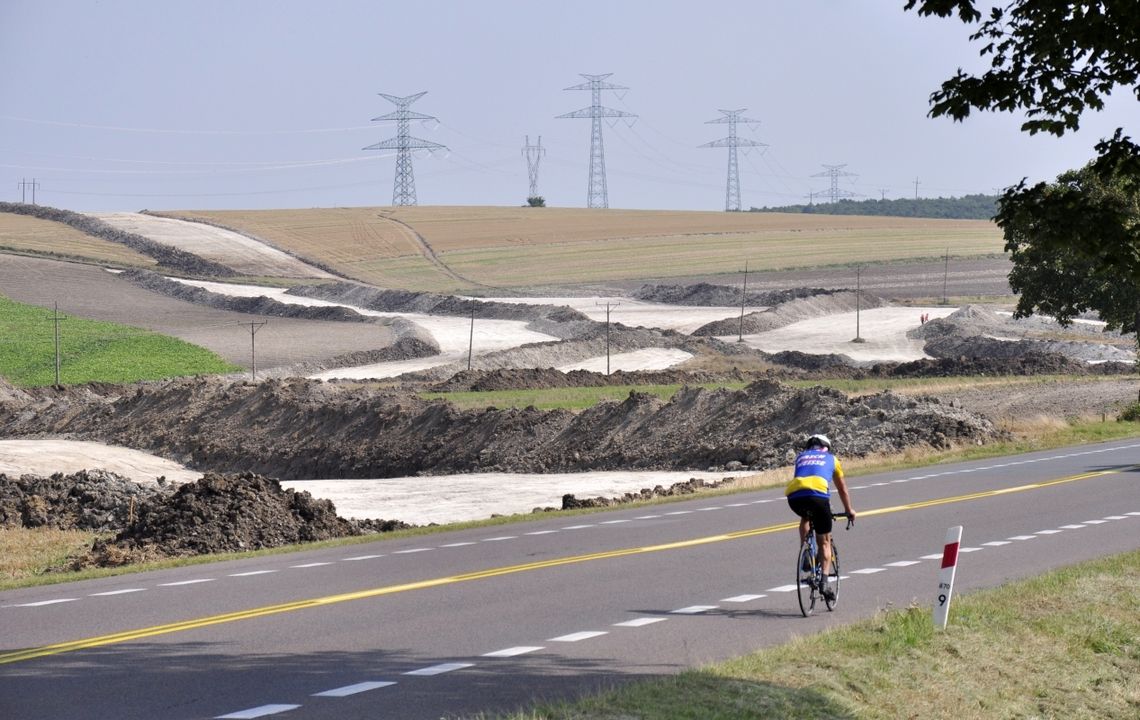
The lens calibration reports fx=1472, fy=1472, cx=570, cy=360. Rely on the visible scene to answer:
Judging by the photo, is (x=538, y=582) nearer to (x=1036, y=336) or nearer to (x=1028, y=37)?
(x=1028, y=37)

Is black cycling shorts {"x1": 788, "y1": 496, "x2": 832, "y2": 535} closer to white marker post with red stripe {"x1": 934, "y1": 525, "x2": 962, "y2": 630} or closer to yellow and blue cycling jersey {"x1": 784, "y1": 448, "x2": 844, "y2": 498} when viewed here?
yellow and blue cycling jersey {"x1": 784, "y1": 448, "x2": 844, "y2": 498}

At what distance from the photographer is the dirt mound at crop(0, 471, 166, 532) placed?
2702 cm

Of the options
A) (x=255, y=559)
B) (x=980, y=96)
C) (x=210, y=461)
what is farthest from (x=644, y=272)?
(x=980, y=96)

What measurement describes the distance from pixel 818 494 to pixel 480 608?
3.45 m

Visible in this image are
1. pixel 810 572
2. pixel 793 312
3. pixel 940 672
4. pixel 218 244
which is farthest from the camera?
pixel 218 244

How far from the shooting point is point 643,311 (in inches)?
3760

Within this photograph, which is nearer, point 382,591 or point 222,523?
point 382,591

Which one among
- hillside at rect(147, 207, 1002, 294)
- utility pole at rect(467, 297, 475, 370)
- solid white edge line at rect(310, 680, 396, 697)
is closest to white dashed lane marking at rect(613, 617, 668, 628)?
solid white edge line at rect(310, 680, 396, 697)

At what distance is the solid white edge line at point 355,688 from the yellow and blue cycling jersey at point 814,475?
481 cm

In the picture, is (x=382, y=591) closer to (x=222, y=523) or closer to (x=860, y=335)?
(x=222, y=523)

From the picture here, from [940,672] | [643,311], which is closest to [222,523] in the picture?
[940,672]

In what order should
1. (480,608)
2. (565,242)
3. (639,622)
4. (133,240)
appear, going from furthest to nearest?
(565,242) < (133,240) < (480,608) < (639,622)

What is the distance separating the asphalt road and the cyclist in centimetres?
72

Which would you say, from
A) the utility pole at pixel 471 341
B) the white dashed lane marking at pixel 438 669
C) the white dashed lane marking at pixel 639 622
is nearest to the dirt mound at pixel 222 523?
the white dashed lane marking at pixel 639 622
